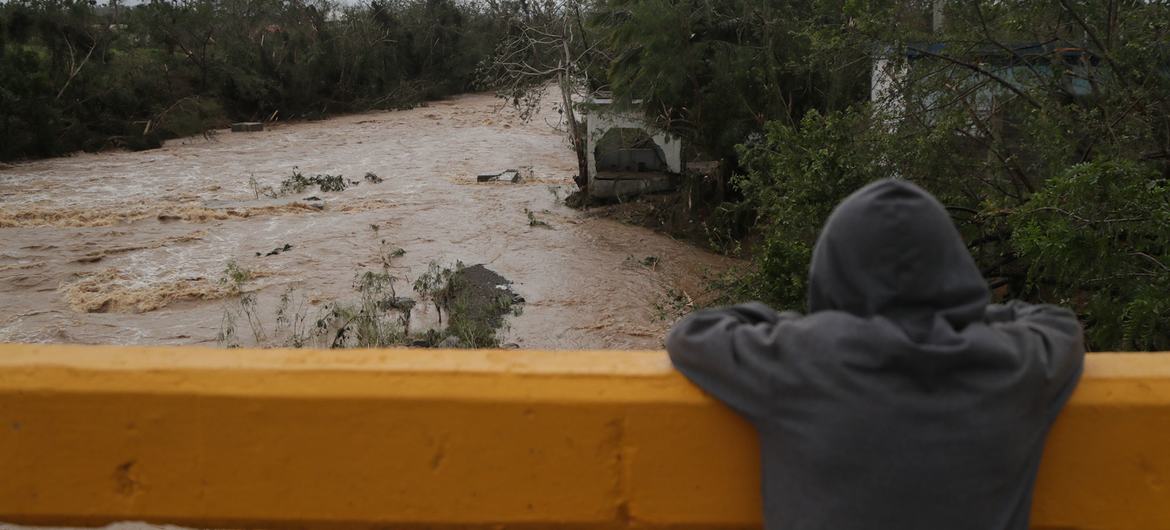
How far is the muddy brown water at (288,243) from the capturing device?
428 inches

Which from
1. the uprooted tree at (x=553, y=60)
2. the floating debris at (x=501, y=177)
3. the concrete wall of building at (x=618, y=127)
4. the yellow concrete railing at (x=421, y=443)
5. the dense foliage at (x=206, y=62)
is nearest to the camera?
the yellow concrete railing at (x=421, y=443)

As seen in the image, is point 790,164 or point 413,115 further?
point 413,115

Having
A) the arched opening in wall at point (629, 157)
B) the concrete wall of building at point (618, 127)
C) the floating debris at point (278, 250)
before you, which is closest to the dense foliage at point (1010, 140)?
the concrete wall of building at point (618, 127)

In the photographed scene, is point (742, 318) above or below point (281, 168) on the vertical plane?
above

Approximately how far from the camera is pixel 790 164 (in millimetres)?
8172

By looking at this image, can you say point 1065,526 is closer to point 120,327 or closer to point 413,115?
point 120,327

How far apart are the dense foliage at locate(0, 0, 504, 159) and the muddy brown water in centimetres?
170

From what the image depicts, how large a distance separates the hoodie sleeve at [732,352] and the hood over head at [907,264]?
0.20 meters

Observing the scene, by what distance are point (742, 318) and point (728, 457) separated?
30 centimetres

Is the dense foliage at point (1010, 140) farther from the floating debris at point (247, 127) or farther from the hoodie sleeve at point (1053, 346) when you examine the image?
the floating debris at point (247, 127)

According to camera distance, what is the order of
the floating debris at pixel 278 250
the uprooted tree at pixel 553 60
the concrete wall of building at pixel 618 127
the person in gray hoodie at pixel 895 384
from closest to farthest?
the person in gray hoodie at pixel 895 384, the floating debris at pixel 278 250, the concrete wall of building at pixel 618 127, the uprooted tree at pixel 553 60

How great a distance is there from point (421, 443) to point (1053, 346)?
4.22 ft

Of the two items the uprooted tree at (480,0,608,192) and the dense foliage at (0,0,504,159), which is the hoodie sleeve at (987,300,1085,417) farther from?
the dense foliage at (0,0,504,159)

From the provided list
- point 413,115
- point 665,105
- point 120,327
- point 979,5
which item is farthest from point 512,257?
point 413,115
